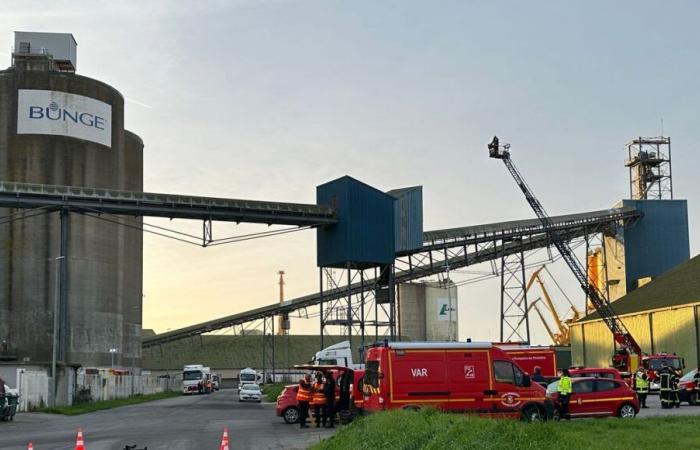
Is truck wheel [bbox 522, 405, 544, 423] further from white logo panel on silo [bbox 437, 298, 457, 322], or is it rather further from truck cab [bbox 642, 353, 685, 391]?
white logo panel on silo [bbox 437, 298, 457, 322]

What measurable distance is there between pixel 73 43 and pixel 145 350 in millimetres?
56017

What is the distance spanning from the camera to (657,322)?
62.7 metres

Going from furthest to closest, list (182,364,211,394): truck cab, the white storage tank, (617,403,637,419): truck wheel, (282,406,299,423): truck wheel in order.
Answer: the white storage tank < (182,364,211,394): truck cab < (282,406,299,423): truck wheel < (617,403,637,419): truck wheel

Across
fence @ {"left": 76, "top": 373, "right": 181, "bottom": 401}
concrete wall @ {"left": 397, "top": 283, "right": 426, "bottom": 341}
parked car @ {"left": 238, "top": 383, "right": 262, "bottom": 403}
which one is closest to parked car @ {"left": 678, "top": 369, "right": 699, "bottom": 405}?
parked car @ {"left": 238, "top": 383, "right": 262, "bottom": 403}

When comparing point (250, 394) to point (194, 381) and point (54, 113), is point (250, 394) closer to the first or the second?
point (194, 381)

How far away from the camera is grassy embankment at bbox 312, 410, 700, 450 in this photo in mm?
13633

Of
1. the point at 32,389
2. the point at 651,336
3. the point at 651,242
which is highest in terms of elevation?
the point at 651,242

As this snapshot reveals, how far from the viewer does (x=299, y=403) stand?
3170 centimetres

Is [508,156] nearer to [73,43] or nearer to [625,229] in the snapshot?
[625,229]

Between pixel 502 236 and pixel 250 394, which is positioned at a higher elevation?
pixel 502 236

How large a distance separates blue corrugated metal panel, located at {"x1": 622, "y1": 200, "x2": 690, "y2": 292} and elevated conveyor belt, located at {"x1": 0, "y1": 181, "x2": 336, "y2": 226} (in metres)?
34.8

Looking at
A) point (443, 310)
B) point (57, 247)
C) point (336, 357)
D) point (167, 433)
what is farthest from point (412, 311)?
point (167, 433)

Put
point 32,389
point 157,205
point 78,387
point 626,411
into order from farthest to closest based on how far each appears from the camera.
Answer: point 78,387
point 157,205
point 32,389
point 626,411

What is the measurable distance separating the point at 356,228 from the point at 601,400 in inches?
1148
